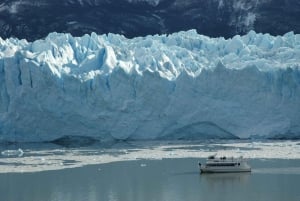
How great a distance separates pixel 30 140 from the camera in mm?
23750

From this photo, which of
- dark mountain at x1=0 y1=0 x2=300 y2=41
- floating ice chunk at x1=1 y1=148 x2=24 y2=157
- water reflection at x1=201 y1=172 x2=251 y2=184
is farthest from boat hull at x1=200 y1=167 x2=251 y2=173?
dark mountain at x1=0 y1=0 x2=300 y2=41

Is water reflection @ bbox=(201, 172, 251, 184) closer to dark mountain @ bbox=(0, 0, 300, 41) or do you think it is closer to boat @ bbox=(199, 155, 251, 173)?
boat @ bbox=(199, 155, 251, 173)

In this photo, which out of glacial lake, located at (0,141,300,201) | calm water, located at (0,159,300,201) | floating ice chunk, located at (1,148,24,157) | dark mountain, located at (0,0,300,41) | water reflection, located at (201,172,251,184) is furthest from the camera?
dark mountain, located at (0,0,300,41)

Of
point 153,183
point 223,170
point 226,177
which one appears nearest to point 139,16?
point 223,170

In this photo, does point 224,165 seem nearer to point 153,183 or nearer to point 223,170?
point 223,170

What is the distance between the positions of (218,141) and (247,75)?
2127 mm

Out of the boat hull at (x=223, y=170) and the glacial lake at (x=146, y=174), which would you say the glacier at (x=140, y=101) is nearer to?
the glacial lake at (x=146, y=174)

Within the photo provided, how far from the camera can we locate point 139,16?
3462 centimetres

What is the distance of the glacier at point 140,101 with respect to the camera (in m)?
23.4

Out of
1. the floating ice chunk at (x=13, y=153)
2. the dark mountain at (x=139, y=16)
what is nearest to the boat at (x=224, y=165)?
the floating ice chunk at (x=13, y=153)

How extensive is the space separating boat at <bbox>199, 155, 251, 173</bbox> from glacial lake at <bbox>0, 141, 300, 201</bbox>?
17cm

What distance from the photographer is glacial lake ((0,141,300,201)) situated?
14906 mm

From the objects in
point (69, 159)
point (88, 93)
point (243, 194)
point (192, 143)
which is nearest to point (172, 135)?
point (192, 143)

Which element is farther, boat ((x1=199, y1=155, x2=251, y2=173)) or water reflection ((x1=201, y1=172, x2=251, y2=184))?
boat ((x1=199, y1=155, x2=251, y2=173))
